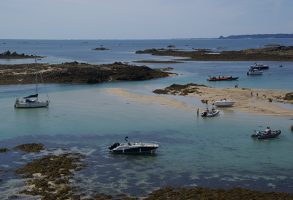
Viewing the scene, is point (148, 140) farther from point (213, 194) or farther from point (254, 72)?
point (254, 72)

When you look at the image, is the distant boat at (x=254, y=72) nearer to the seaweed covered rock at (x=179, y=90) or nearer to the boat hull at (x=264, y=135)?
the seaweed covered rock at (x=179, y=90)

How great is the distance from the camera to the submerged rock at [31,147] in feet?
113

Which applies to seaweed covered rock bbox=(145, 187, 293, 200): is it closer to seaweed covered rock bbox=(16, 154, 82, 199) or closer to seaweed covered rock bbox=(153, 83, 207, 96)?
seaweed covered rock bbox=(16, 154, 82, 199)

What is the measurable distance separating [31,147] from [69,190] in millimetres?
10642

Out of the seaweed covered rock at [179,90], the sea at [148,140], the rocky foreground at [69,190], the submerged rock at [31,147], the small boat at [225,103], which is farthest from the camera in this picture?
the seaweed covered rock at [179,90]

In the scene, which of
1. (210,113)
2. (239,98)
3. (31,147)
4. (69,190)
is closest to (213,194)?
(69,190)

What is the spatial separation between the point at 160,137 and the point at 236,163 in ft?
30.2

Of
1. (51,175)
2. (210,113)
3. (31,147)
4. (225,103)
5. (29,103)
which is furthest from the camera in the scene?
(29,103)

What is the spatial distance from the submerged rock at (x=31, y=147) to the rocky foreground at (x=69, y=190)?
13.1 ft

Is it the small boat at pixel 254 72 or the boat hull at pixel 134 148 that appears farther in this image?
the small boat at pixel 254 72

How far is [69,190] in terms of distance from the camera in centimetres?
2545

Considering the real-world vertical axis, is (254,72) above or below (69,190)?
above

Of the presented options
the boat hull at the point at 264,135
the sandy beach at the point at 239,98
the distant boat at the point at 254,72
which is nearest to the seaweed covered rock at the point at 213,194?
the boat hull at the point at 264,135

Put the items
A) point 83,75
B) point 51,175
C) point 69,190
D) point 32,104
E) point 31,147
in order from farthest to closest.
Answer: point 83,75
point 32,104
point 31,147
point 51,175
point 69,190
